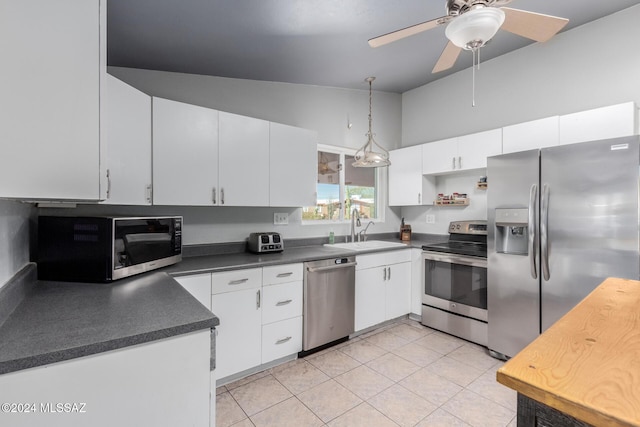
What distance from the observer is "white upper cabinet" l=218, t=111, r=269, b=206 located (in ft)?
7.93

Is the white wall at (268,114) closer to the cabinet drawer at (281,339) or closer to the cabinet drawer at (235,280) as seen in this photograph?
the cabinet drawer at (235,280)

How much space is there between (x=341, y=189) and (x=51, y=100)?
302cm

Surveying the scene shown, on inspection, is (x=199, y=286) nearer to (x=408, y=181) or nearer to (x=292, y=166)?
(x=292, y=166)

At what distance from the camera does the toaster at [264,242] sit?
2719 millimetres

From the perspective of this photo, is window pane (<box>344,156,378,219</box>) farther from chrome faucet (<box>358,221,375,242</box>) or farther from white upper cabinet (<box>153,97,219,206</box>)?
white upper cabinet (<box>153,97,219,206</box>)

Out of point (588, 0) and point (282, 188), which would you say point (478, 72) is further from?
point (282, 188)

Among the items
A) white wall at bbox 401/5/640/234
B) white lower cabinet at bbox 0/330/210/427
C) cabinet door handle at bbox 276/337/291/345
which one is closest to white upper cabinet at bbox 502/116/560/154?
white wall at bbox 401/5/640/234

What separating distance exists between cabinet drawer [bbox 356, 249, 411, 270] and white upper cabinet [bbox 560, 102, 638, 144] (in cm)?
175

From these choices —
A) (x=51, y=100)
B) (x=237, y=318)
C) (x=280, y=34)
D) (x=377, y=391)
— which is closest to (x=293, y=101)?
(x=280, y=34)

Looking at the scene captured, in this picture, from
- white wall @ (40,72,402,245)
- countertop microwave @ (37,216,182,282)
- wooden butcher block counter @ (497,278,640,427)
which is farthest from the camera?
white wall @ (40,72,402,245)

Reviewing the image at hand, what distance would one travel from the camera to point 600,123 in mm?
2367

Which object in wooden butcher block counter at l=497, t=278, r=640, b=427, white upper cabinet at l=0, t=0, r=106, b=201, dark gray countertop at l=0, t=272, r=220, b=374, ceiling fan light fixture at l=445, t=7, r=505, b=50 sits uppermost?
ceiling fan light fixture at l=445, t=7, r=505, b=50

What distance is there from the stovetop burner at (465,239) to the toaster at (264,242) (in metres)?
1.61

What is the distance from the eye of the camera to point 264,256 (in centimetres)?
262
